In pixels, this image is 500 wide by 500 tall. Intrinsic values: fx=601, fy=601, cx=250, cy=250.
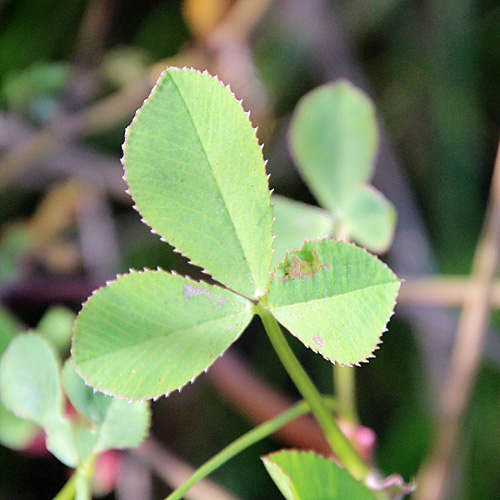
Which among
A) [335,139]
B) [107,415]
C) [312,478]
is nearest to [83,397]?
[107,415]

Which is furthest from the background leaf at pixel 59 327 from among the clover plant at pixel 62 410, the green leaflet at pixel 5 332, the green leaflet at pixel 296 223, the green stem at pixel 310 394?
the green stem at pixel 310 394

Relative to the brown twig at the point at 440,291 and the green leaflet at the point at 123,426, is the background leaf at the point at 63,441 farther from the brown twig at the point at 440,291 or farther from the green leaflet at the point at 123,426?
the brown twig at the point at 440,291

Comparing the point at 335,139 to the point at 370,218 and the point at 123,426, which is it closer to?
the point at 370,218

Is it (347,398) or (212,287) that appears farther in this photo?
(347,398)

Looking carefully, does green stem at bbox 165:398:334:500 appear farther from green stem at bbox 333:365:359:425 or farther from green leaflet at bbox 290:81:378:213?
green leaflet at bbox 290:81:378:213

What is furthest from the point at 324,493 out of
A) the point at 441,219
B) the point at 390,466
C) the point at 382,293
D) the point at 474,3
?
the point at 474,3

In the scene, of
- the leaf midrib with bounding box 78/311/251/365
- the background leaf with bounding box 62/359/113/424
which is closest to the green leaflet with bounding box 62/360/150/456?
the background leaf with bounding box 62/359/113/424
